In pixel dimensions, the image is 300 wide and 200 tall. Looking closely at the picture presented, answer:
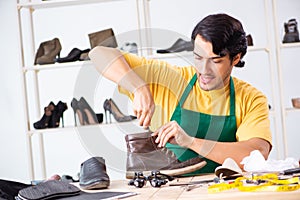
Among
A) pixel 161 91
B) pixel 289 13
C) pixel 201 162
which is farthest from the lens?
pixel 289 13

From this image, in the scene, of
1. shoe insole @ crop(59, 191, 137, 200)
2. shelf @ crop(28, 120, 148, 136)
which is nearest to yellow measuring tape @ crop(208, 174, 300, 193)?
shoe insole @ crop(59, 191, 137, 200)

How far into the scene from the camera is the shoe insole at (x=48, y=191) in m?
1.50

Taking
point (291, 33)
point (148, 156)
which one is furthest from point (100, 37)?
point (148, 156)

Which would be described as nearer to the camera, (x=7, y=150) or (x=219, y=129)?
(x=219, y=129)

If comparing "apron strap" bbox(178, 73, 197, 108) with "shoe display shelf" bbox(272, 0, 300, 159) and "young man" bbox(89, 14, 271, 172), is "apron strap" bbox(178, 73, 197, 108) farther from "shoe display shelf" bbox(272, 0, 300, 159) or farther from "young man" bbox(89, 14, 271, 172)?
"shoe display shelf" bbox(272, 0, 300, 159)

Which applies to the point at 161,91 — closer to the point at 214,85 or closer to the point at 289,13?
the point at 214,85

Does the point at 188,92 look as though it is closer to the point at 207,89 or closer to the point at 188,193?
the point at 207,89

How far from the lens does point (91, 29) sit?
504 cm

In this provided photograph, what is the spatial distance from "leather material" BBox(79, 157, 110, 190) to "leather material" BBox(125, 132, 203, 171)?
0.20 metres

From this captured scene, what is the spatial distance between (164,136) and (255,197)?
694 mm

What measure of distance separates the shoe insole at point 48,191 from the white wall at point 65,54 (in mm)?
3222

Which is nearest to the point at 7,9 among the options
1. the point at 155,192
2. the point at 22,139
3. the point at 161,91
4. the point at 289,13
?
the point at 22,139

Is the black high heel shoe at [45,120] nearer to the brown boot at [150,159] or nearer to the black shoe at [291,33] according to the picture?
the black shoe at [291,33]

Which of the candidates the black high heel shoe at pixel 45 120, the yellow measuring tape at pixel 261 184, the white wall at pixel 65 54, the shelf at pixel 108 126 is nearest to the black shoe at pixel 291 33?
the white wall at pixel 65 54
